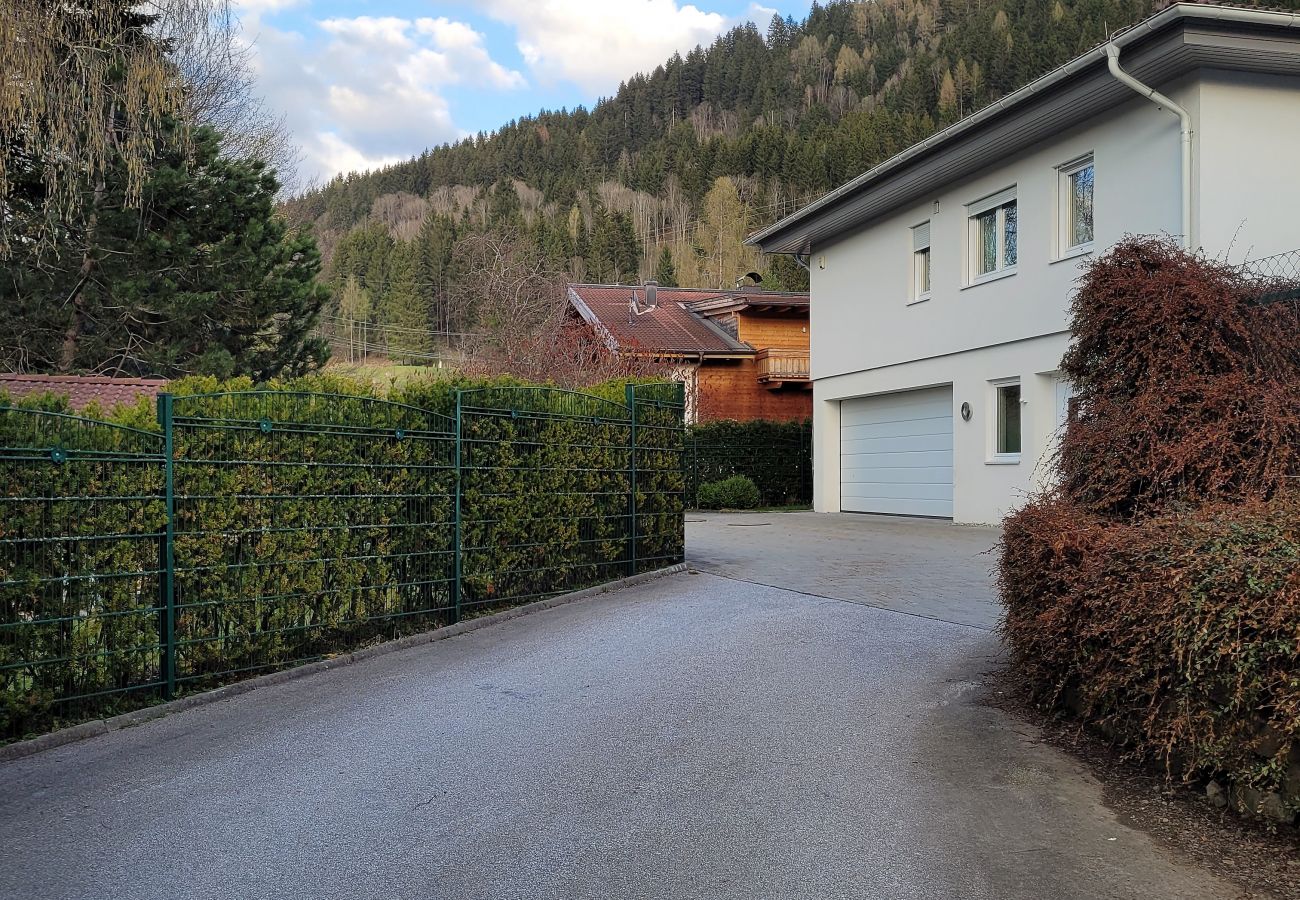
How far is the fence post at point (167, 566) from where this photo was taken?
6730 mm

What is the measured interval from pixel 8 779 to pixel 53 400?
2.56m

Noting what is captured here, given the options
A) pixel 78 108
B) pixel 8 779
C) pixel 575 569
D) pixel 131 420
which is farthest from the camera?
pixel 575 569

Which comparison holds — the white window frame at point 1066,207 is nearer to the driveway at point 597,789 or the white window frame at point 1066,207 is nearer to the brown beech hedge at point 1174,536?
the brown beech hedge at point 1174,536

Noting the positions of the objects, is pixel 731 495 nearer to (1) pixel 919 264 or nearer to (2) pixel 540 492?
(1) pixel 919 264

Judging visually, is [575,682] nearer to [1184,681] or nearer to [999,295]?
[1184,681]

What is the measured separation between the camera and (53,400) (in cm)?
682

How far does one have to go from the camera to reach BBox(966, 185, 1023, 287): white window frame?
16.5 meters

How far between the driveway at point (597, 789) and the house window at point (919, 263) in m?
12.2

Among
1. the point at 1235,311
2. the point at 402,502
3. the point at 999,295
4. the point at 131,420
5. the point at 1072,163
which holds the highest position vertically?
the point at 1072,163

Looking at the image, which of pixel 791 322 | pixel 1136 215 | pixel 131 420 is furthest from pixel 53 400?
pixel 791 322

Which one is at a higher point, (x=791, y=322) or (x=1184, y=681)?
(x=791, y=322)

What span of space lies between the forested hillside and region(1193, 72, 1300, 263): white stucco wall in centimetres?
3235

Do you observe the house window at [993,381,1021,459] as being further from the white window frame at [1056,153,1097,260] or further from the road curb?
the road curb

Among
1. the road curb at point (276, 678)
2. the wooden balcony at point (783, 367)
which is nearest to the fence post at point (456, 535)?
the road curb at point (276, 678)
